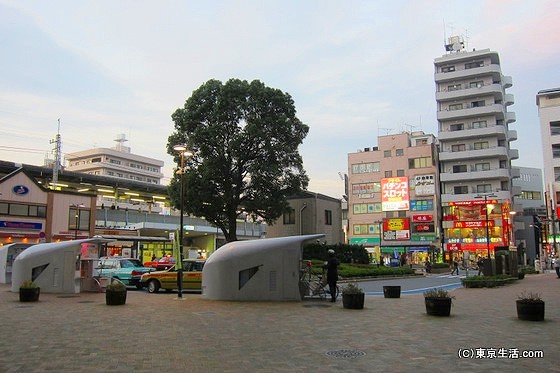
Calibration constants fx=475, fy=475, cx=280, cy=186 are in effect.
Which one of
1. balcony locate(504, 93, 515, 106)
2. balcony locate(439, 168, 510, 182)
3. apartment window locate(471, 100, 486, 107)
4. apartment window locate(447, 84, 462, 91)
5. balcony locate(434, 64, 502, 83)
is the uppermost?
balcony locate(434, 64, 502, 83)

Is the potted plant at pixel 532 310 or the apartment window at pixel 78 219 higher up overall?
the apartment window at pixel 78 219

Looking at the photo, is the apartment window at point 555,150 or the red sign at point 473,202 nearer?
the apartment window at point 555,150

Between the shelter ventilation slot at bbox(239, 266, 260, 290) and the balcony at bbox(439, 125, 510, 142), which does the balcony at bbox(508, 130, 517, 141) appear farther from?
the shelter ventilation slot at bbox(239, 266, 260, 290)

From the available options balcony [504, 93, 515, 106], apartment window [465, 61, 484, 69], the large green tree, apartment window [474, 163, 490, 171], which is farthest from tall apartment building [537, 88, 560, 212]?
the large green tree

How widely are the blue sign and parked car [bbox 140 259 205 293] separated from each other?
23.9 m

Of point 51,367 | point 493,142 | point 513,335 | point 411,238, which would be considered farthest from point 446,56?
point 51,367

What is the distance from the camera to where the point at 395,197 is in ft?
232

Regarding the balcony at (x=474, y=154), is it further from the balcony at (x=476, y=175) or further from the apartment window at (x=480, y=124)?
the apartment window at (x=480, y=124)

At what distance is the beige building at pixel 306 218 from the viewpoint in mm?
46562

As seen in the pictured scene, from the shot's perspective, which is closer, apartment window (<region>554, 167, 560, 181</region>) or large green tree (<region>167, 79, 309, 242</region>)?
large green tree (<region>167, 79, 309, 242</region>)

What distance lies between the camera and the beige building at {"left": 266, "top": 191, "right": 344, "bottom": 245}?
46562mm

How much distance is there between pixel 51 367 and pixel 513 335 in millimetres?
8774

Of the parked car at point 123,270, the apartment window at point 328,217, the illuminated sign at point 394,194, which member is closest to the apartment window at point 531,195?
the illuminated sign at point 394,194

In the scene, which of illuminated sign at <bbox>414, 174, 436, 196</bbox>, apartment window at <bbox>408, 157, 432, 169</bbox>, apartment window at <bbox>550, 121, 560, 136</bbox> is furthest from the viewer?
apartment window at <bbox>408, 157, 432, 169</bbox>
